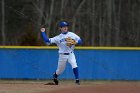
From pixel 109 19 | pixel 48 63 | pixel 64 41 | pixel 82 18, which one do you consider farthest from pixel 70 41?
pixel 109 19

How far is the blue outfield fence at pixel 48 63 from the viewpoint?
14.7 m

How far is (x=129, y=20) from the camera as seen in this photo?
45531 mm

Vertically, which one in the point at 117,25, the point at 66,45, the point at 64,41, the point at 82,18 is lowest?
the point at 66,45

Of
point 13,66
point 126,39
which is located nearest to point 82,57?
point 13,66

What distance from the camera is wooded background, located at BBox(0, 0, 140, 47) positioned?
41.5m

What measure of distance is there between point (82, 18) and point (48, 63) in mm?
28362

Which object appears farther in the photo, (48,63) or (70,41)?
(48,63)

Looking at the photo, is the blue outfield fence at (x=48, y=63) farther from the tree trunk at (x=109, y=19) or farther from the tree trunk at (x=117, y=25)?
the tree trunk at (x=109, y=19)

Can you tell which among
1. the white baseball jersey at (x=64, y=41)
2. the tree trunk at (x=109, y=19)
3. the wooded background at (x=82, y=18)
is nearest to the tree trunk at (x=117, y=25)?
the wooded background at (x=82, y=18)

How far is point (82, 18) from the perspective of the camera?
42.9 meters

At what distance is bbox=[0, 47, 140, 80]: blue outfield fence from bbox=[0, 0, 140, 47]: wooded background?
24.6 m

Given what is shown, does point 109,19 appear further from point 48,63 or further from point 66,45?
point 66,45

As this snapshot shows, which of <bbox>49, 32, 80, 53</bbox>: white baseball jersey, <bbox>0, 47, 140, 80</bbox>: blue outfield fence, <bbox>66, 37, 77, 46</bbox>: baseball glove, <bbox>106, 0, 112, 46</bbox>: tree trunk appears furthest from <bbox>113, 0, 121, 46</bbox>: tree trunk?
<bbox>66, 37, 77, 46</bbox>: baseball glove

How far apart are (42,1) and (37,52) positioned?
1101 inches
